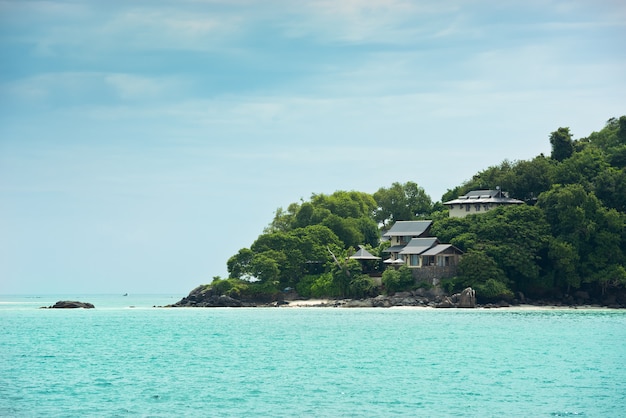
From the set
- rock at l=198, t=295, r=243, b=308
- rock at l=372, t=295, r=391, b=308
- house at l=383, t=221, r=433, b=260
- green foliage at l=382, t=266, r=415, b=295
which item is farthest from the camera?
rock at l=198, t=295, r=243, b=308

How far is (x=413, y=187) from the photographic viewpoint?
107875mm

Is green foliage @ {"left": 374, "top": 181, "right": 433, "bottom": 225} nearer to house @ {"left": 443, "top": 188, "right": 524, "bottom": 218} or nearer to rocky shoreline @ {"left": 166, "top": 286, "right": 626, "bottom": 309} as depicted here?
house @ {"left": 443, "top": 188, "right": 524, "bottom": 218}

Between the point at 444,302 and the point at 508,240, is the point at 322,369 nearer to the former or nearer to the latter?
the point at 444,302

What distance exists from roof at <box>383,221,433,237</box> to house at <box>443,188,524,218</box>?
414 centimetres

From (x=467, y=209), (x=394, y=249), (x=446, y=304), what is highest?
(x=467, y=209)

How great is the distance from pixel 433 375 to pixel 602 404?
748 cm

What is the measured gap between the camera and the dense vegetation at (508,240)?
245 feet

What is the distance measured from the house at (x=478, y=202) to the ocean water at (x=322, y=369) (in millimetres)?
28837

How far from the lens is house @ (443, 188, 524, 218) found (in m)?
86.2

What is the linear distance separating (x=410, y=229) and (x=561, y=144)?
21.2 m

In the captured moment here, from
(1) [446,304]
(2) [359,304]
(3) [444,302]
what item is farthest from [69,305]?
(1) [446,304]

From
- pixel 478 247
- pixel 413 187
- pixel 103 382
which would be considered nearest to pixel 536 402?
pixel 103 382

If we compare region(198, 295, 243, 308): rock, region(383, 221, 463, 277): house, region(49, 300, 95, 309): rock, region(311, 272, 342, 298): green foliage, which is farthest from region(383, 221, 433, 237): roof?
region(49, 300, 95, 309): rock

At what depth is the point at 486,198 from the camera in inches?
3445
